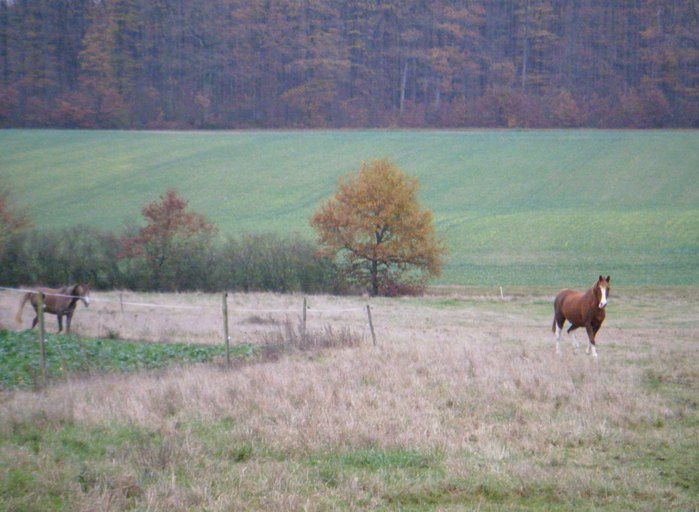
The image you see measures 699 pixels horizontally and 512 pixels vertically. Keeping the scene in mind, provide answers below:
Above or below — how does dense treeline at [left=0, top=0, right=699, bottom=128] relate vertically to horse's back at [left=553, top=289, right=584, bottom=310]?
above

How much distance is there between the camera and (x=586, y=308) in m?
16.7

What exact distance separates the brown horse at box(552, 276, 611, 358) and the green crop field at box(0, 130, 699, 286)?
2354 centimetres

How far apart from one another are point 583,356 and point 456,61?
67.6 m

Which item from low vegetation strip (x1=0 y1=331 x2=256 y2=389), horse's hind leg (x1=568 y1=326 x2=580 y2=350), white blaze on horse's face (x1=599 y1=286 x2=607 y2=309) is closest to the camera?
low vegetation strip (x1=0 y1=331 x2=256 y2=389)

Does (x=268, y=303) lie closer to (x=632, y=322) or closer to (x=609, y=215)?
(x=632, y=322)

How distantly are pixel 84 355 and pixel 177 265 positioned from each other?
28.5 m

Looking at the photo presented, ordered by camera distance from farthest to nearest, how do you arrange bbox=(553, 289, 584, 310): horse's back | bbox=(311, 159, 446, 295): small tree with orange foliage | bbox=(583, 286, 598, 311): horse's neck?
bbox=(311, 159, 446, 295): small tree with orange foliage, bbox=(553, 289, 584, 310): horse's back, bbox=(583, 286, 598, 311): horse's neck

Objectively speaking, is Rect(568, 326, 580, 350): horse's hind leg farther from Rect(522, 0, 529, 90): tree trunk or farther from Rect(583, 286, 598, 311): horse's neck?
Rect(522, 0, 529, 90): tree trunk

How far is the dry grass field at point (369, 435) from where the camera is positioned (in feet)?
20.8

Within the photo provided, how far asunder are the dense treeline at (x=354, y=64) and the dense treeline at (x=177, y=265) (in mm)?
36085

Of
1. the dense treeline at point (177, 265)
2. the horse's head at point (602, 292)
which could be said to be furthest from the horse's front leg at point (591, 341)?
the dense treeline at point (177, 265)

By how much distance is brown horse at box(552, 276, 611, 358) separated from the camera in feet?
52.9

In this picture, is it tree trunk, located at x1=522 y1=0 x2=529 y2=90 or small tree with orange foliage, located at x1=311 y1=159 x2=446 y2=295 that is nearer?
small tree with orange foliage, located at x1=311 y1=159 x2=446 y2=295

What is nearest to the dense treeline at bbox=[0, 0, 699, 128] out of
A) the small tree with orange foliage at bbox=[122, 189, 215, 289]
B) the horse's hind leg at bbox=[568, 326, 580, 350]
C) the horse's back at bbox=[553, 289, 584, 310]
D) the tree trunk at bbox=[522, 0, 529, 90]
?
the tree trunk at bbox=[522, 0, 529, 90]
